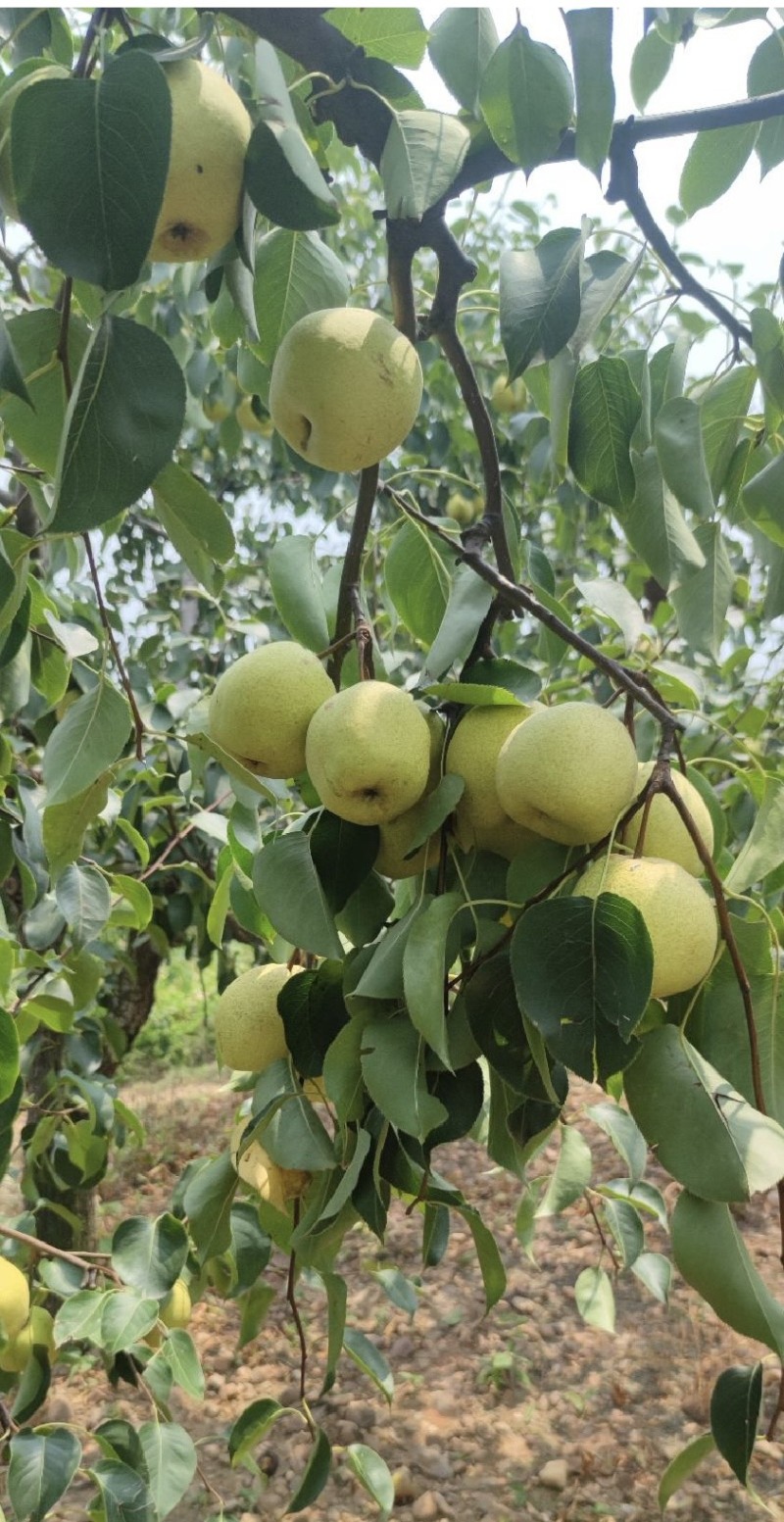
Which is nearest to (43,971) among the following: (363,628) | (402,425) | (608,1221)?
(608,1221)

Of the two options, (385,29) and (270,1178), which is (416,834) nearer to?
(270,1178)

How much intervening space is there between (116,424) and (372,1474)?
158 cm

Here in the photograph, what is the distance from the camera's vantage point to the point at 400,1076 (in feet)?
2.38

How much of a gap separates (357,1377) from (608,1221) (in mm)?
1617

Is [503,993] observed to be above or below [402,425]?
below

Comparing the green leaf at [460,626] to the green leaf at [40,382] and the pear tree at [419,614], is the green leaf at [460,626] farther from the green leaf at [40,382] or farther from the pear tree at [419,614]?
the green leaf at [40,382]

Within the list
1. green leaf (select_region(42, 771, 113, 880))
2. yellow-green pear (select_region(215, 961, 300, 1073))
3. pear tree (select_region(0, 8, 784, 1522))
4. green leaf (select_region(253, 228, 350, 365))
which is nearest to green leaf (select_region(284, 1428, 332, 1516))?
pear tree (select_region(0, 8, 784, 1522))

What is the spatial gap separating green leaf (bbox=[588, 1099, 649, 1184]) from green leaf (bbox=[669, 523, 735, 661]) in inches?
25.6

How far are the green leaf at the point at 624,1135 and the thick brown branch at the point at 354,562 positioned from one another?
0.76 m

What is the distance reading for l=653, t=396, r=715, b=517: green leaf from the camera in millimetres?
844

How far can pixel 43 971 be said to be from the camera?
8.05ft

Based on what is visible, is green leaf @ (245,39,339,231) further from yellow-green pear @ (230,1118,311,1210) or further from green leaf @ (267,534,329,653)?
yellow-green pear @ (230,1118,311,1210)

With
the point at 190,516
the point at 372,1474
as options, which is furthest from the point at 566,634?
the point at 372,1474

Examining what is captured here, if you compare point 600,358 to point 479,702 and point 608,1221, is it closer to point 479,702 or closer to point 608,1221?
point 479,702
